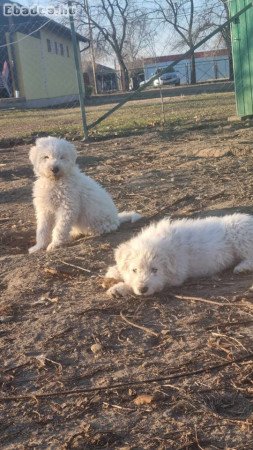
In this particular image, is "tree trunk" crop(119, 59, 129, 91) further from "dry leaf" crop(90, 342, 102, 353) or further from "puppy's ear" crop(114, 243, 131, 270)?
"dry leaf" crop(90, 342, 102, 353)

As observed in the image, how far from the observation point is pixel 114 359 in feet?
10.0

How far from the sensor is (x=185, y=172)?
828cm

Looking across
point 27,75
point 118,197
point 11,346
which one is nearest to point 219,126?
point 118,197

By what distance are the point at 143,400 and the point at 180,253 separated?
174 centimetres

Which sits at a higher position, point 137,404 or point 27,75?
point 27,75

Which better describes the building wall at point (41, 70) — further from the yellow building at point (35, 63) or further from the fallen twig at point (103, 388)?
the fallen twig at point (103, 388)

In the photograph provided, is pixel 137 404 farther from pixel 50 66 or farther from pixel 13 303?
pixel 50 66

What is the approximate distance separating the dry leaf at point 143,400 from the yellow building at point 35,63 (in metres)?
26.7

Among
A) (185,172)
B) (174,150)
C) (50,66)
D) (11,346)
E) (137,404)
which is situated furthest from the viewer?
(50,66)

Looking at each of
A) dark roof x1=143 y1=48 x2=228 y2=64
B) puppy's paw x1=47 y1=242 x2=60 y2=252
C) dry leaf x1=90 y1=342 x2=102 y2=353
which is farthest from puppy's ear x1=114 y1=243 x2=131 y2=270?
dark roof x1=143 y1=48 x2=228 y2=64

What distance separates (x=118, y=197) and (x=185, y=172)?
120 centimetres

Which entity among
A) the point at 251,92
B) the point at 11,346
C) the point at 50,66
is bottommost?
the point at 11,346

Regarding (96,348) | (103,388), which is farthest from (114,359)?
(103,388)

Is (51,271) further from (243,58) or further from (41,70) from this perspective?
(41,70)
